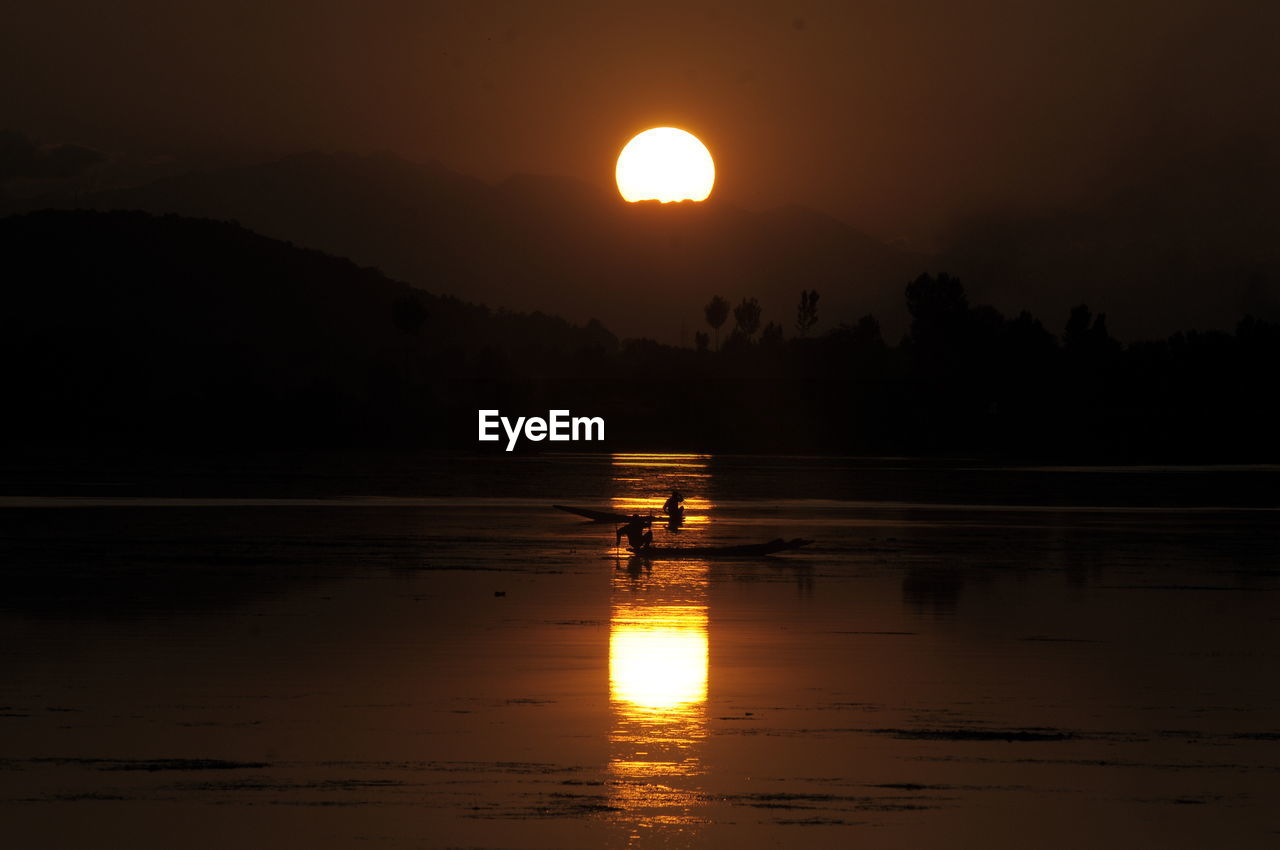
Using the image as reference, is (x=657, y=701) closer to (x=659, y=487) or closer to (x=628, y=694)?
(x=628, y=694)

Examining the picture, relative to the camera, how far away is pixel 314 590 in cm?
3041

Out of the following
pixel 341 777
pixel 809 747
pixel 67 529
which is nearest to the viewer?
pixel 341 777

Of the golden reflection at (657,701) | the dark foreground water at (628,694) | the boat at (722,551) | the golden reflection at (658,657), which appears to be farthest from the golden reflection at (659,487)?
the golden reflection at (658,657)

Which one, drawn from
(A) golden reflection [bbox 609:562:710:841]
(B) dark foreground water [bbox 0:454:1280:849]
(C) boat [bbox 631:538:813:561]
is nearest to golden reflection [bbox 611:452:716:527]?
(C) boat [bbox 631:538:813:561]

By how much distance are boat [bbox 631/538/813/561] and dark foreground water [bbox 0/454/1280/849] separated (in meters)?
0.42

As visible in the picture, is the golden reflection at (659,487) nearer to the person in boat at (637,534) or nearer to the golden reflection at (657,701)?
the person in boat at (637,534)

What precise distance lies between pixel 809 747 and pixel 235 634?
1132 cm

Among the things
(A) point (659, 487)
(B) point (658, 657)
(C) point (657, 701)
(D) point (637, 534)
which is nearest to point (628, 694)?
(C) point (657, 701)

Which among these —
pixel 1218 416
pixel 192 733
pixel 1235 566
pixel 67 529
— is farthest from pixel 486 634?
pixel 1218 416

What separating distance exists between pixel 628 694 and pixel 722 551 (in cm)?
1960

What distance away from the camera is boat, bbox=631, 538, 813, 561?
38.3 meters

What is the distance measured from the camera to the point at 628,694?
19.1 metres

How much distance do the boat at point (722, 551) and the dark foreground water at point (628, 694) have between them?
0.42 metres

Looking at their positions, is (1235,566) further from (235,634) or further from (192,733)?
(192,733)
